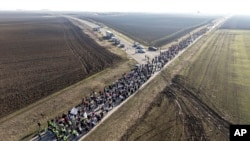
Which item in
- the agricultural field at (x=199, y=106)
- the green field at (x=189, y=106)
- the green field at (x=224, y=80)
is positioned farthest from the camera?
the green field at (x=224, y=80)

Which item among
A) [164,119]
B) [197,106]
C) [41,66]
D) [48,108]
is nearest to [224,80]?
[197,106]

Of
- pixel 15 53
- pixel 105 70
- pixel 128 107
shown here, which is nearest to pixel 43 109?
pixel 128 107

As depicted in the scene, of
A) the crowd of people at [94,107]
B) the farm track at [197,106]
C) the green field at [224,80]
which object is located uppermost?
the crowd of people at [94,107]

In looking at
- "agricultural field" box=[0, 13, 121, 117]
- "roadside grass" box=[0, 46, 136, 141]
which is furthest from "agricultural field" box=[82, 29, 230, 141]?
"agricultural field" box=[0, 13, 121, 117]

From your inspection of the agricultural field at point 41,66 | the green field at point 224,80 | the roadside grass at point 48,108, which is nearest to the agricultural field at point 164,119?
the green field at point 224,80

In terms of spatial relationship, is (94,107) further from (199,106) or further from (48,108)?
(199,106)

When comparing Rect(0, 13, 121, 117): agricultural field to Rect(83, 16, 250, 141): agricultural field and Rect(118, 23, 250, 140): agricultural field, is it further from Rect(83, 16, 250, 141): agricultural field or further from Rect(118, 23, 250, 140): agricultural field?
Rect(118, 23, 250, 140): agricultural field

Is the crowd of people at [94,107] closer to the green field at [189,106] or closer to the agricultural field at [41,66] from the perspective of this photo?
the green field at [189,106]

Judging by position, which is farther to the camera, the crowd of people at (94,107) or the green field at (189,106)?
the green field at (189,106)
